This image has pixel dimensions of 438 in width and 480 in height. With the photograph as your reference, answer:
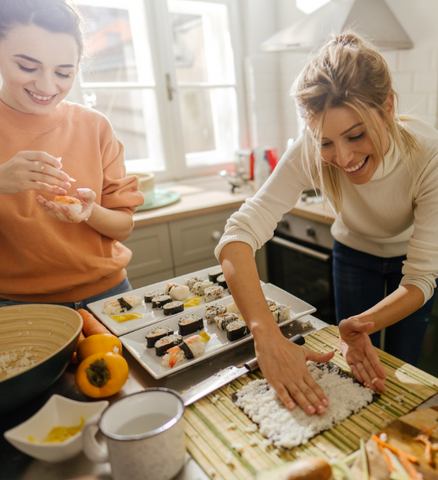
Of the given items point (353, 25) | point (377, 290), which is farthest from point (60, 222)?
point (353, 25)

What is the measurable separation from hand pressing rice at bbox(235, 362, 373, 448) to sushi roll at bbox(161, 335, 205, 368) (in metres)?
0.14

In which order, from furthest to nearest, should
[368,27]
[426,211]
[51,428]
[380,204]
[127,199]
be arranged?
[368,27] < [127,199] < [380,204] < [426,211] < [51,428]

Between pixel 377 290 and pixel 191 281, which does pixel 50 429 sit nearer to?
pixel 191 281

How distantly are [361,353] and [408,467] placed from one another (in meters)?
0.26

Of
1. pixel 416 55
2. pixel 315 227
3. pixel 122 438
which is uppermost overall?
pixel 416 55

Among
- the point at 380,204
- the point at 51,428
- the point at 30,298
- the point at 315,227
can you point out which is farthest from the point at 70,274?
the point at 315,227

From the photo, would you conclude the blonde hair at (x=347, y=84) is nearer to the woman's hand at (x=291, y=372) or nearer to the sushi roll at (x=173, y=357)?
the woman's hand at (x=291, y=372)

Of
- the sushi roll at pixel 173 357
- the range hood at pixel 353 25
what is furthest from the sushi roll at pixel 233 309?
the range hood at pixel 353 25

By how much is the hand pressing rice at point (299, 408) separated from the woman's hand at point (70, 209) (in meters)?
0.63

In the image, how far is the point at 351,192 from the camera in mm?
1196

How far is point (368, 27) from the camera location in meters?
1.94

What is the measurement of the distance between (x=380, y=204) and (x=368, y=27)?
4.18 feet

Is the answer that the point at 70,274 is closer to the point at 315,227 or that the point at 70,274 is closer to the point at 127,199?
the point at 127,199

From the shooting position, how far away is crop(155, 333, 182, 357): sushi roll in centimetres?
89
